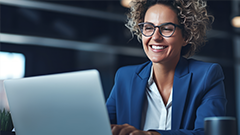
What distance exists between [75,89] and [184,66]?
93 centimetres

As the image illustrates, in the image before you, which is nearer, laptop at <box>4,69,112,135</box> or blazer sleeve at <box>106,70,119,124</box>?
laptop at <box>4,69,112,135</box>

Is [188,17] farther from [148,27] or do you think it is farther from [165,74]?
[165,74]

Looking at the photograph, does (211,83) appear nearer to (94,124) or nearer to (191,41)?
(191,41)

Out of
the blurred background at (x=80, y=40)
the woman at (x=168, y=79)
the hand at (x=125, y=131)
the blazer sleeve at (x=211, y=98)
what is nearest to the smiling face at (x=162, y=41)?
the woman at (x=168, y=79)

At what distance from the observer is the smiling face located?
141 centimetres

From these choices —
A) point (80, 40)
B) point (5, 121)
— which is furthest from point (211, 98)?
point (80, 40)

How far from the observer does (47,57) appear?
4195 millimetres

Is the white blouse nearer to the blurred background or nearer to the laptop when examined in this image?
the laptop

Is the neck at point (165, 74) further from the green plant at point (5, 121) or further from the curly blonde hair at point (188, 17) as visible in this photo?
the green plant at point (5, 121)

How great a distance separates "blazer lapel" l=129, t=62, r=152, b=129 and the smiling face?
15cm

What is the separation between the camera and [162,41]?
1.41 meters

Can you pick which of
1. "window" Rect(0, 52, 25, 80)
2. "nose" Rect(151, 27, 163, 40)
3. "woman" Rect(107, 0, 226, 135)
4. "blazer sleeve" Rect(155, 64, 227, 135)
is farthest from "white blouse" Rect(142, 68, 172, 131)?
"window" Rect(0, 52, 25, 80)

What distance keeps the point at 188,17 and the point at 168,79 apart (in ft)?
1.34

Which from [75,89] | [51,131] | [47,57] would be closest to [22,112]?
[51,131]
